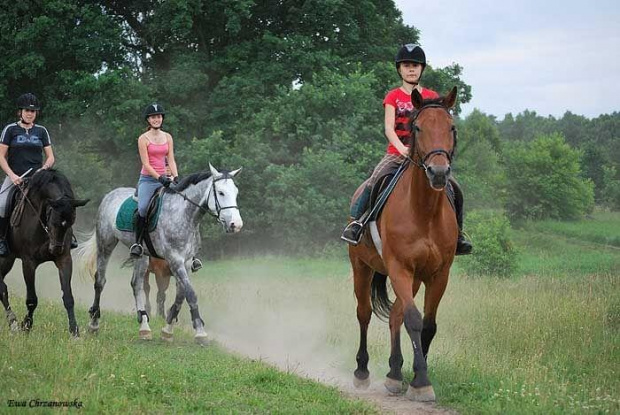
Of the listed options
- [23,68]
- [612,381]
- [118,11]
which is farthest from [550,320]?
[118,11]

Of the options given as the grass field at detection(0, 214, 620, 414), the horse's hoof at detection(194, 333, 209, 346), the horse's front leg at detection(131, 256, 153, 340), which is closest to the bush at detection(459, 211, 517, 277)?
the grass field at detection(0, 214, 620, 414)

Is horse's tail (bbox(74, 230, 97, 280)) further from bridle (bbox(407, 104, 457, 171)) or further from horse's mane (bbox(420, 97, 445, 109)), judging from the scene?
horse's mane (bbox(420, 97, 445, 109))

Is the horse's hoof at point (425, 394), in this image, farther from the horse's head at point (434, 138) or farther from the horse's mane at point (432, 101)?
the horse's mane at point (432, 101)

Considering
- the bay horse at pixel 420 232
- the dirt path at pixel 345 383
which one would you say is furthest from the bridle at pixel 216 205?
the bay horse at pixel 420 232

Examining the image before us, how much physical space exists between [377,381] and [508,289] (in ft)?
26.2

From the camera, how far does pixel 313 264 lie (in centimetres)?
2550

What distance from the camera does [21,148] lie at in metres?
11.8

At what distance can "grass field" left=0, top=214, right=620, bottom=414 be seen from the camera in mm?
7477

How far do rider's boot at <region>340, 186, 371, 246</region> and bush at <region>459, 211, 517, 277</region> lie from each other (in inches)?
467

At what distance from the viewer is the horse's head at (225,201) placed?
37.6 ft

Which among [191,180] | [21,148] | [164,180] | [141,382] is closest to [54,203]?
[21,148]

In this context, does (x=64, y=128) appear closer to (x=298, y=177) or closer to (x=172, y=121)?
(x=172, y=121)

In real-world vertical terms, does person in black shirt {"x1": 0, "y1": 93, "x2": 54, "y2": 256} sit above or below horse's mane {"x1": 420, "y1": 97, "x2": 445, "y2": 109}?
below

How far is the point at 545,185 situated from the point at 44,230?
4042 centimetres
